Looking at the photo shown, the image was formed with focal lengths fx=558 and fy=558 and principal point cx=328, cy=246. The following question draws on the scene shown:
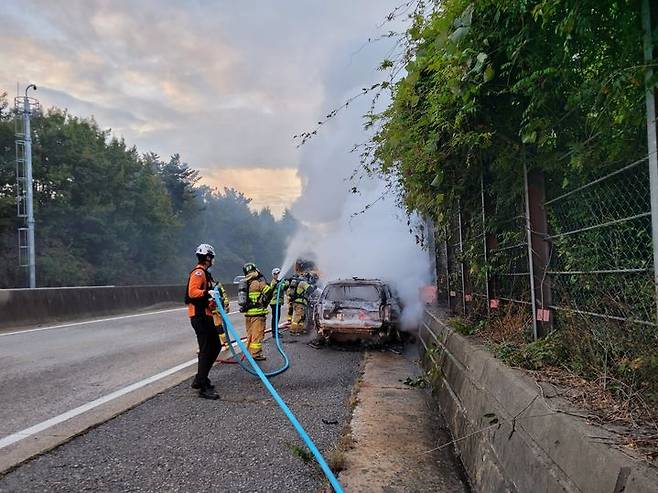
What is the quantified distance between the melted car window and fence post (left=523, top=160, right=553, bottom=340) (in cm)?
624

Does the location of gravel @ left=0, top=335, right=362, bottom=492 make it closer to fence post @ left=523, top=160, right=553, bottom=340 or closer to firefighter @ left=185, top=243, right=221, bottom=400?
firefighter @ left=185, top=243, right=221, bottom=400

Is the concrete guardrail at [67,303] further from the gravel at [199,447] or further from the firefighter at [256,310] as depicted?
the gravel at [199,447]

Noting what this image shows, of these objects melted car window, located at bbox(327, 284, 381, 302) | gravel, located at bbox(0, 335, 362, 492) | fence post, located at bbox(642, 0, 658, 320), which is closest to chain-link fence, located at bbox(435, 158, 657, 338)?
fence post, located at bbox(642, 0, 658, 320)

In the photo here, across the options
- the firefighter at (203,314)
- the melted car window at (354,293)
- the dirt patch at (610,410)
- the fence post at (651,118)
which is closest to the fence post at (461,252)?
the melted car window at (354,293)

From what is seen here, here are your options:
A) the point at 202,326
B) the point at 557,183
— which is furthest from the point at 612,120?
the point at 202,326

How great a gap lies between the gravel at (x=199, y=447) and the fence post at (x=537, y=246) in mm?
2094

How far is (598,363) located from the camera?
11.4ft

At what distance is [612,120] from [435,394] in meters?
4.03

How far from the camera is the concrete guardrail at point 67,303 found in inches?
576

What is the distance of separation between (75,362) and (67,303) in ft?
29.1

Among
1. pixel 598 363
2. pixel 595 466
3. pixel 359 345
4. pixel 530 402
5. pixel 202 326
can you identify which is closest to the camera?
pixel 595 466

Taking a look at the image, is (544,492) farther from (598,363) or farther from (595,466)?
(598,363)

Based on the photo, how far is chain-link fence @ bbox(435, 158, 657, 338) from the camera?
3357mm

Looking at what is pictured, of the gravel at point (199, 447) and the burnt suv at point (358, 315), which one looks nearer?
the gravel at point (199, 447)
